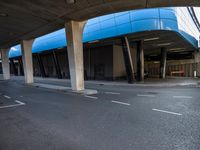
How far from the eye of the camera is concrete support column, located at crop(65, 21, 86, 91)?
39.7ft

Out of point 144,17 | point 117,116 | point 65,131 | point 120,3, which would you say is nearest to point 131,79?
point 144,17

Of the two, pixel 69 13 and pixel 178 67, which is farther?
pixel 178 67

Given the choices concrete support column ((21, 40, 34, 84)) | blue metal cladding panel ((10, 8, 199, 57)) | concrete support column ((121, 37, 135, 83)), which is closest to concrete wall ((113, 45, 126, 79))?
concrete support column ((121, 37, 135, 83))

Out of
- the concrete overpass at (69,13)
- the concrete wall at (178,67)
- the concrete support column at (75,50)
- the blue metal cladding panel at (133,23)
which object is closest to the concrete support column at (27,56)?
the concrete overpass at (69,13)

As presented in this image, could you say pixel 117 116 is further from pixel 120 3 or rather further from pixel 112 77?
pixel 112 77

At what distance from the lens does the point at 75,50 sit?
1224 cm

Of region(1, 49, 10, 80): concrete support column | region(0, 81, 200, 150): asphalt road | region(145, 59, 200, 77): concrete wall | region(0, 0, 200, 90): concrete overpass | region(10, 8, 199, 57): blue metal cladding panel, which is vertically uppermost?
region(10, 8, 199, 57): blue metal cladding panel

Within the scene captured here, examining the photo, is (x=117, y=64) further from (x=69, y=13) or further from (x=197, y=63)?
(x=197, y=63)

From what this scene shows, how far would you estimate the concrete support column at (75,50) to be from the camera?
1211 centimetres

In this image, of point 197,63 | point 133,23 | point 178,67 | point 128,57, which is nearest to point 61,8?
point 133,23

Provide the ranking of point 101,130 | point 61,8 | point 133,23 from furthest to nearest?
point 133,23
point 61,8
point 101,130

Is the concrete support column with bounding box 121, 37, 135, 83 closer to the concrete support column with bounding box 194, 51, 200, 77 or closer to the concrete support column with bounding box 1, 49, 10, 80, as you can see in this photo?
the concrete support column with bounding box 1, 49, 10, 80

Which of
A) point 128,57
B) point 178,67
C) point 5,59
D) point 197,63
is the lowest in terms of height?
point 178,67

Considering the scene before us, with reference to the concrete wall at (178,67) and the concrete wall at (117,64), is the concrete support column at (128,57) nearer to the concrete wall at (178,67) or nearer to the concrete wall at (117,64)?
the concrete wall at (117,64)
